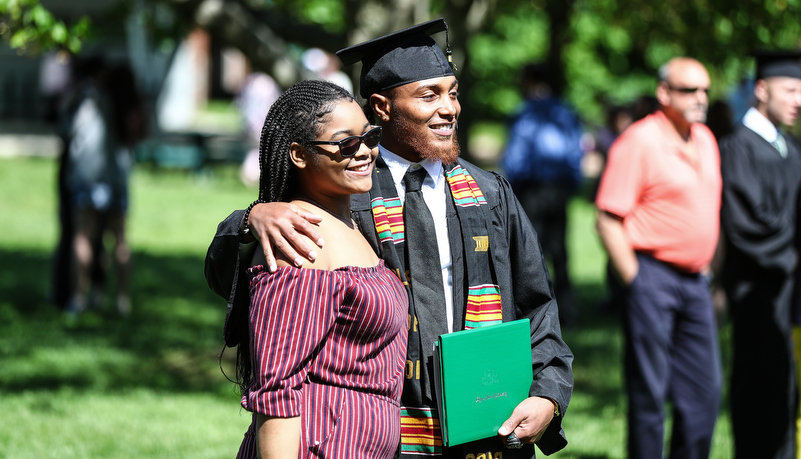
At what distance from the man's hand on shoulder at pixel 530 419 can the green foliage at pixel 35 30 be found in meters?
4.24

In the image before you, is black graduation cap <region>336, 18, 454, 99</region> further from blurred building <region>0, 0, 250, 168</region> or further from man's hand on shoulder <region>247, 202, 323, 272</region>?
blurred building <region>0, 0, 250, 168</region>

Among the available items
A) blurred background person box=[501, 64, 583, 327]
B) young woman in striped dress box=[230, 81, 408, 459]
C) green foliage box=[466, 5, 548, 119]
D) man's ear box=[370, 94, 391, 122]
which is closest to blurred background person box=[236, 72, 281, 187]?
green foliage box=[466, 5, 548, 119]

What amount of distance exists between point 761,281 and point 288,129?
10.9 ft

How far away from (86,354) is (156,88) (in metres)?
18.8

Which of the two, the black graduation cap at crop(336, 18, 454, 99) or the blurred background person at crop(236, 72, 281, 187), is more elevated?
the black graduation cap at crop(336, 18, 454, 99)

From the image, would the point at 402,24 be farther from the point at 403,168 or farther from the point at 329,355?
the point at 329,355

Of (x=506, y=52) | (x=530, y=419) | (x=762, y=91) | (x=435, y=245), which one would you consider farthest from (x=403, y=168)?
(x=506, y=52)

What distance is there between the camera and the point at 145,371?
710 cm

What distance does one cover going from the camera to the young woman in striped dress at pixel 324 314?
222cm

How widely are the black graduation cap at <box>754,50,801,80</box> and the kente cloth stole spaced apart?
2904 mm

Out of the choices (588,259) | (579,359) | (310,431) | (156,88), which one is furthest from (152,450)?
(156,88)

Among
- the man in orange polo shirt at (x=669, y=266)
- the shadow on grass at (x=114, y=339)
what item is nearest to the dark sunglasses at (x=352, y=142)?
the man in orange polo shirt at (x=669, y=266)

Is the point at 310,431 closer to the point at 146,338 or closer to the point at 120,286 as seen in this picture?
the point at 146,338

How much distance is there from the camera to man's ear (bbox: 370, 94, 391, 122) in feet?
9.07
